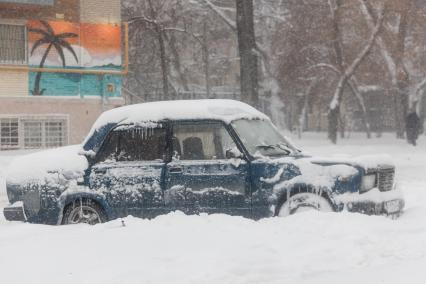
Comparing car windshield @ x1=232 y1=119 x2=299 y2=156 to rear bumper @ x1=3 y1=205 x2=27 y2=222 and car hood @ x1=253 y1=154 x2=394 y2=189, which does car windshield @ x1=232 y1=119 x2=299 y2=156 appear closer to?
car hood @ x1=253 y1=154 x2=394 y2=189

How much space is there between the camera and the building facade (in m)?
23.5

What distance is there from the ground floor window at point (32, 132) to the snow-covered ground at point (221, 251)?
53.3 feet

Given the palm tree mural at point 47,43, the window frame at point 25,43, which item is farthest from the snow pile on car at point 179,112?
the palm tree mural at point 47,43

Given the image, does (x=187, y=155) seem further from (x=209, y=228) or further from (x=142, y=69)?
(x=142, y=69)

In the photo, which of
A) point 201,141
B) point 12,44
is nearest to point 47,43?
point 12,44

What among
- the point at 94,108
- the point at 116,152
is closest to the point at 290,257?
the point at 116,152

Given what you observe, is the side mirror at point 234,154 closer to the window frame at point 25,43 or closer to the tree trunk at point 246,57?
the tree trunk at point 246,57

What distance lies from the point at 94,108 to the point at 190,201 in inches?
687

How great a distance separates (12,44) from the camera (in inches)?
925

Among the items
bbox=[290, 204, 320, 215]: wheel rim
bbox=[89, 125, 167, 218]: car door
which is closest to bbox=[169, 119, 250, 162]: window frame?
bbox=[89, 125, 167, 218]: car door

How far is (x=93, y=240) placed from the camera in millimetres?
6871

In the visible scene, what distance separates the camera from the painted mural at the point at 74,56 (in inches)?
941

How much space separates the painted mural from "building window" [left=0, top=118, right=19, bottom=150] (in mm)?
1333

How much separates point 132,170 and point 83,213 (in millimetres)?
819
